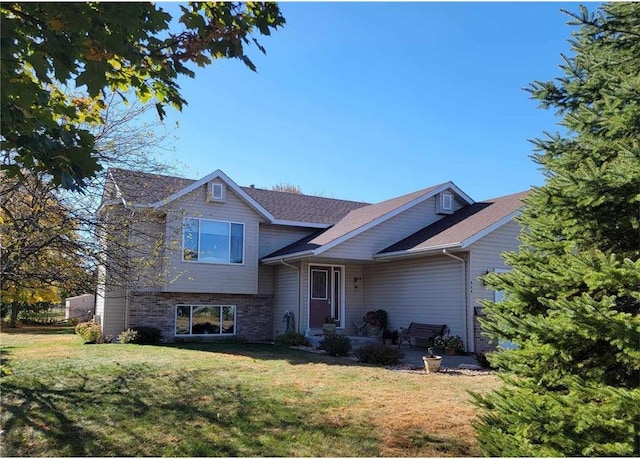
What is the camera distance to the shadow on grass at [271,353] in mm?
12461

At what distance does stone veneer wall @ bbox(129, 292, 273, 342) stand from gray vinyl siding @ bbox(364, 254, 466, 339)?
13.1 feet

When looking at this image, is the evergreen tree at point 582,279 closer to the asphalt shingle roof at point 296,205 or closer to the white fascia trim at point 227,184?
the asphalt shingle roof at point 296,205

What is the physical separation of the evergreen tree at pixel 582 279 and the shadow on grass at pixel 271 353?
780cm

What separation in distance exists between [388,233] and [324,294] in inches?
130

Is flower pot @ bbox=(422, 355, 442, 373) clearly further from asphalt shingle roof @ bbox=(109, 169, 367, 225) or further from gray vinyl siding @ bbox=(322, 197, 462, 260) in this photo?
asphalt shingle roof @ bbox=(109, 169, 367, 225)

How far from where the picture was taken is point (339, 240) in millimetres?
16750

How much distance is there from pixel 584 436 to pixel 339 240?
43.0ft

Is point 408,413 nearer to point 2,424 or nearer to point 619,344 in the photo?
point 619,344

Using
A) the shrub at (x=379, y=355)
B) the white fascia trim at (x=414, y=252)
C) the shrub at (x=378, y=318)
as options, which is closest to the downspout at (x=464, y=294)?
the white fascia trim at (x=414, y=252)

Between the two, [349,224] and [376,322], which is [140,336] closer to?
[376,322]

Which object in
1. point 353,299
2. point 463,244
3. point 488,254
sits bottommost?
point 353,299

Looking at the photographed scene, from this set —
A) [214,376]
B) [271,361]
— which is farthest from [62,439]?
[271,361]

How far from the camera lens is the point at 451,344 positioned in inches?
580

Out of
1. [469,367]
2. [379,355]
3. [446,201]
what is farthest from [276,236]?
[469,367]
